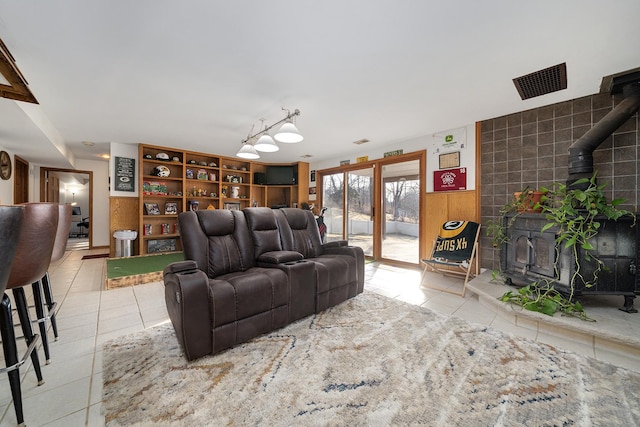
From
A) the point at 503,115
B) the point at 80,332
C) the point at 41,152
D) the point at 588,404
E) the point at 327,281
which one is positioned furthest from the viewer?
the point at 41,152

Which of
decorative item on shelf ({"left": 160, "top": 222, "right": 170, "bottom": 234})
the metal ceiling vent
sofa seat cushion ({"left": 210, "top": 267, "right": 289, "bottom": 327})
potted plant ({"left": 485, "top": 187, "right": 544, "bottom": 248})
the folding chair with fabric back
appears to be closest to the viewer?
sofa seat cushion ({"left": 210, "top": 267, "right": 289, "bottom": 327})

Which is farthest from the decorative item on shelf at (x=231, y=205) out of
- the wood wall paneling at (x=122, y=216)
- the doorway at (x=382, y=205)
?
the doorway at (x=382, y=205)

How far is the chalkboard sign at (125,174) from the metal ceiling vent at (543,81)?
20.7 feet

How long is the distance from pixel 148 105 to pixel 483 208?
4.77 m

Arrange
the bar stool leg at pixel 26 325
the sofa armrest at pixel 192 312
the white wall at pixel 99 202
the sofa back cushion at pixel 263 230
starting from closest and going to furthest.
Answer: the bar stool leg at pixel 26 325
the sofa armrest at pixel 192 312
the sofa back cushion at pixel 263 230
the white wall at pixel 99 202

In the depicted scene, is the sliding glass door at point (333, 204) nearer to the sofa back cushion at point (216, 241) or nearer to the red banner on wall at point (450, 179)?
the red banner on wall at point (450, 179)

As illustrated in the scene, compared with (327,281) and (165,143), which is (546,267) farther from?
(165,143)

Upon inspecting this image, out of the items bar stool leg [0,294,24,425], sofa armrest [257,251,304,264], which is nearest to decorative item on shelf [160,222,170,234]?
sofa armrest [257,251,304,264]

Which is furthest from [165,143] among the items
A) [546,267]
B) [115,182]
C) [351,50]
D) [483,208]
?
[546,267]

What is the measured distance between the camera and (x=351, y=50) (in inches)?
80.9

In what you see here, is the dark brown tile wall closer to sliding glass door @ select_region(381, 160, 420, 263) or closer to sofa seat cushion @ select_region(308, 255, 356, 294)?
sliding glass door @ select_region(381, 160, 420, 263)

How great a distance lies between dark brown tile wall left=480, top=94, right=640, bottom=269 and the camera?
2666 mm

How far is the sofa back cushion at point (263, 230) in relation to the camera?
2.63 m

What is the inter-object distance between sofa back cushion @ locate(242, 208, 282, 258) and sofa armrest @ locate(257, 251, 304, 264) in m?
0.12
